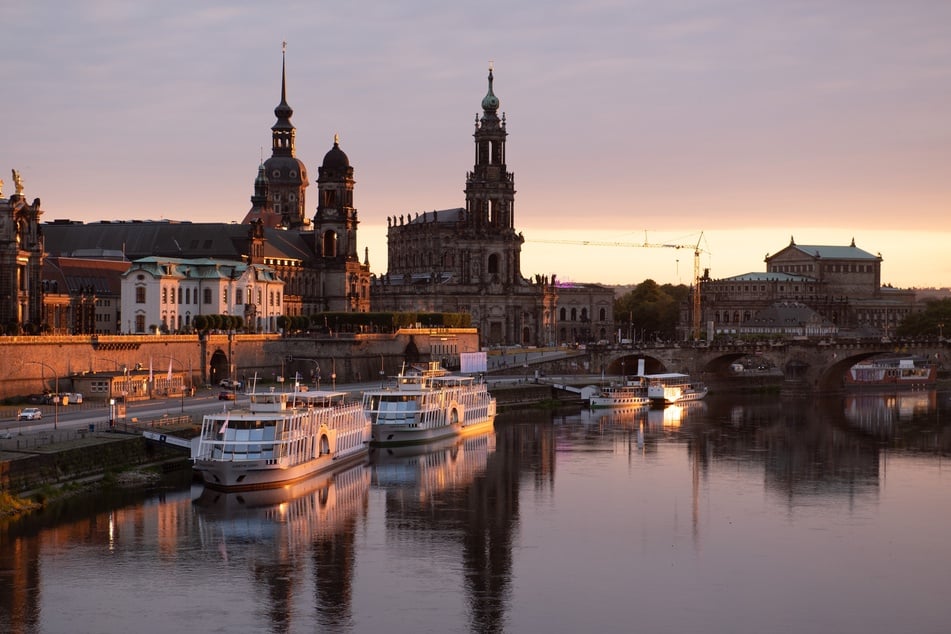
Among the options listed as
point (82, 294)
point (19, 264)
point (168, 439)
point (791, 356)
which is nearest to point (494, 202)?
point (791, 356)

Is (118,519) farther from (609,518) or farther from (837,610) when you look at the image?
(837,610)

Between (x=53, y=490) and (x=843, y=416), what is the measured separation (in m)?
69.4

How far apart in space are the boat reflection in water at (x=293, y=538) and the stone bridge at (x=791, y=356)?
2993 inches

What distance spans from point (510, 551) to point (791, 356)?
92.4m

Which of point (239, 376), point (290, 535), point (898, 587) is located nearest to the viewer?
point (898, 587)

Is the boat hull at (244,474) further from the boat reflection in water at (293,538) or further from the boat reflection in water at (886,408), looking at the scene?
the boat reflection in water at (886,408)

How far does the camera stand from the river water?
43.5 m

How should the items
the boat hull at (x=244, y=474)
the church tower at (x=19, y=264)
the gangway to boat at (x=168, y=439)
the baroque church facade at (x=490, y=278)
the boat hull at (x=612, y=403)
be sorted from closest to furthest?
the boat hull at (x=244, y=474) → the gangway to boat at (x=168, y=439) → the church tower at (x=19, y=264) → the boat hull at (x=612, y=403) → the baroque church facade at (x=490, y=278)

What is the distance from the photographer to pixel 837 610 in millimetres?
45031

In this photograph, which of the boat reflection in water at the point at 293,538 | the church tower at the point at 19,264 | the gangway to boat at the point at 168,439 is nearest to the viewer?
the boat reflection in water at the point at 293,538

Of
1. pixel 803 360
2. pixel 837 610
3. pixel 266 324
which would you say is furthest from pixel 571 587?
pixel 803 360

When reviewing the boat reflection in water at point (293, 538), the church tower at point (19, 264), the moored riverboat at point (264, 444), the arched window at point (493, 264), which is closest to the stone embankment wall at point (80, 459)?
the moored riverboat at point (264, 444)

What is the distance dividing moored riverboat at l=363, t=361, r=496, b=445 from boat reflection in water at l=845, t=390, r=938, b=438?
26.7 metres

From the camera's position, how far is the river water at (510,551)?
143 ft
